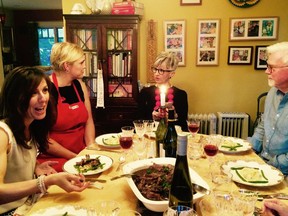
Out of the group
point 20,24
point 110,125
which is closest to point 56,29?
point 20,24

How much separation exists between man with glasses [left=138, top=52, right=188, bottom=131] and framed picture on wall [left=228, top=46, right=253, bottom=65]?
3.97 feet

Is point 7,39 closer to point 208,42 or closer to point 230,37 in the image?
point 208,42

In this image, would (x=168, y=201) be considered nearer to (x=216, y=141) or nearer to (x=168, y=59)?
(x=216, y=141)

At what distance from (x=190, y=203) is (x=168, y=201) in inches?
3.2

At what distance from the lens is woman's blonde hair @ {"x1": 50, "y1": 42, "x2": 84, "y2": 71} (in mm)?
2314

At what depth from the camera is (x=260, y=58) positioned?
11.7 feet

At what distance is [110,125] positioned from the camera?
137 inches

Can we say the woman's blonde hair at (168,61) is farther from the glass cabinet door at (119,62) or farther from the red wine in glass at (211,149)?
the red wine in glass at (211,149)

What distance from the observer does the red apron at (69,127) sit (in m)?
2.21

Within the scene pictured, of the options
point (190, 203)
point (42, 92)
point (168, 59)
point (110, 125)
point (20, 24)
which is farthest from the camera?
point (20, 24)

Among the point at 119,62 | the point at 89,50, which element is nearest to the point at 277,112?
the point at 119,62

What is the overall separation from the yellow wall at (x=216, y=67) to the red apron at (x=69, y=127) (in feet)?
5.17

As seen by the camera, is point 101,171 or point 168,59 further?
point 168,59

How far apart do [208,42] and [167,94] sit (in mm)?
1334
